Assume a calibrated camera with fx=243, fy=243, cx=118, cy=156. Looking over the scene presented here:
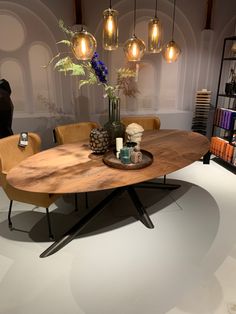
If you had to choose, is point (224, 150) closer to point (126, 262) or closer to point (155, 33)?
point (155, 33)

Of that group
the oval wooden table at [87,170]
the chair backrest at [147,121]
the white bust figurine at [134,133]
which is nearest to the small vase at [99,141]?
the oval wooden table at [87,170]

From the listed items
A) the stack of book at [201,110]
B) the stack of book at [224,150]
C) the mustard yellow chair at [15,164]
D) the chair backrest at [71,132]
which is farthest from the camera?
the stack of book at [201,110]

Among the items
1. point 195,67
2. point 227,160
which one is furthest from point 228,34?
point 227,160

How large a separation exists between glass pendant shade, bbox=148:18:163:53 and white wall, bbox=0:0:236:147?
1.74 metres

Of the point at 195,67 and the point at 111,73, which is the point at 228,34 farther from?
the point at 111,73

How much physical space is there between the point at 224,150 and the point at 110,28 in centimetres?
257

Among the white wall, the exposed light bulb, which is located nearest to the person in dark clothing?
the white wall

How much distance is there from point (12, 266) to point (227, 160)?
3148 mm

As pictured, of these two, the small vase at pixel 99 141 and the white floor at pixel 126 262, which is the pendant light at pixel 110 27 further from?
the white floor at pixel 126 262

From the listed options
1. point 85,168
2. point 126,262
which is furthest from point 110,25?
point 126,262

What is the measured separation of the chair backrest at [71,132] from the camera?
2.86 m

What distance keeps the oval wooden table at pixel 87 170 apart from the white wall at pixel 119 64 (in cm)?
182

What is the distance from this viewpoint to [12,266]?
1.88 metres

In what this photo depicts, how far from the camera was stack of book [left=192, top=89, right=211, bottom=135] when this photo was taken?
13.3 feet
